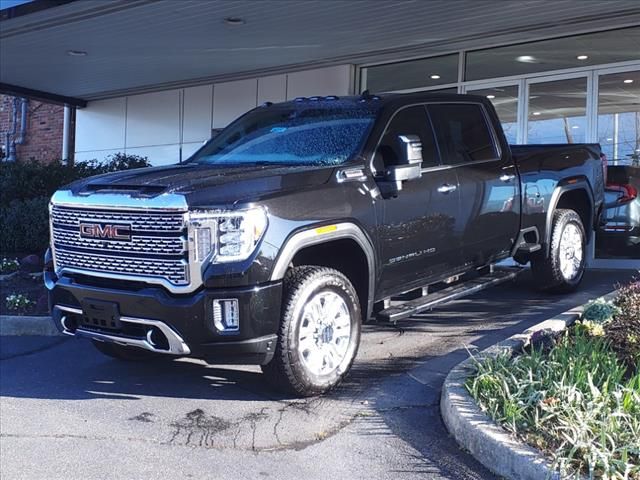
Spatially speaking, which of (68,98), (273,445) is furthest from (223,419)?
(68,98)

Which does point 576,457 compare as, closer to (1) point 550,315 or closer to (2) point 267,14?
(1) point 550,315

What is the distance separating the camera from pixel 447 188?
5.63 metres

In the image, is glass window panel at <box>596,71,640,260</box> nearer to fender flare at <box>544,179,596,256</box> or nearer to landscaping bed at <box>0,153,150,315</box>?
fender flare at <box>544,179,596,256</box>

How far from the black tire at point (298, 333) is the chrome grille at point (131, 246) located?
2.28ft

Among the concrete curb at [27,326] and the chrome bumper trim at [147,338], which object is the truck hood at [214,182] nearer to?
the chrome bumper trim at [147,338]

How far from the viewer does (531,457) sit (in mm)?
3338

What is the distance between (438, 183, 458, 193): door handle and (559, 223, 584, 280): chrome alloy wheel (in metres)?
2.03

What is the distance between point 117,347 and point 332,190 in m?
2.37

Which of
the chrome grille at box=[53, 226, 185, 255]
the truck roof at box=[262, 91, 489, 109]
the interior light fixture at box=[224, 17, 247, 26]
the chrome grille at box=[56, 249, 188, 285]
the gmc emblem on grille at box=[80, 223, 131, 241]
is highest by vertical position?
the interior light fixture at box=[224, 17, 247, 26]

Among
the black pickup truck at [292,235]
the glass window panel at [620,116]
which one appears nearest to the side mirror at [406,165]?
the black pickup truck at [292,235]

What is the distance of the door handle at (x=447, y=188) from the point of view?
219 inches

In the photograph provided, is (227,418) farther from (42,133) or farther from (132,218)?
(42,133)

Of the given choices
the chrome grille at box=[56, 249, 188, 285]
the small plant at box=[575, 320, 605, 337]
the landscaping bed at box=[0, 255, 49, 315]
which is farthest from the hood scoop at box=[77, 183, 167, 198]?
the landscaping bed at box=[0, 255, 49, 315]

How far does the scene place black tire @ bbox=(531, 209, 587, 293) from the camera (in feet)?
23.1
